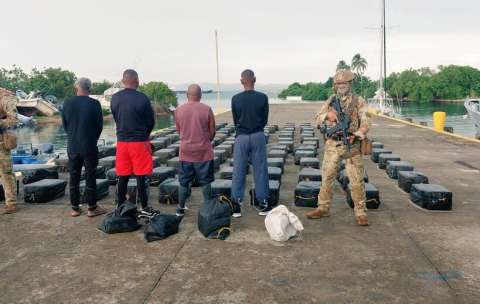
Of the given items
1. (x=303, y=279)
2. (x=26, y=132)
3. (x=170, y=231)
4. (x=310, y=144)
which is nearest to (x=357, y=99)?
(x=303, y=279)

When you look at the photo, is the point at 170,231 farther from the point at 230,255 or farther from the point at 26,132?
the point at 26,132

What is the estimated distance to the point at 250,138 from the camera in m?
5.95

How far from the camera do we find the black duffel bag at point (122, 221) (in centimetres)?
523

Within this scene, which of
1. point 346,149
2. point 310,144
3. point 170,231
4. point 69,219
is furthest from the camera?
point 310,144

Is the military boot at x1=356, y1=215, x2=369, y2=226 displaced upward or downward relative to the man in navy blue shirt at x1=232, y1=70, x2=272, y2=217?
downward

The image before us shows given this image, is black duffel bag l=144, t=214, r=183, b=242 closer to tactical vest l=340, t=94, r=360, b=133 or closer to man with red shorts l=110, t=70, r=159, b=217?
man with red shorts l=110, t=70, r=159, b=217

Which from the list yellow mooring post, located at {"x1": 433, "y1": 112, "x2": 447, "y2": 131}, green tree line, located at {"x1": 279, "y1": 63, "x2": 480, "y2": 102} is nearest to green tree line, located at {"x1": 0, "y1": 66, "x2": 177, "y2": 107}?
green tree line, located at {"x1": 279, "y1": 63, "x2": 480, "y2": 102}

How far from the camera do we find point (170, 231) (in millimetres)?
5145

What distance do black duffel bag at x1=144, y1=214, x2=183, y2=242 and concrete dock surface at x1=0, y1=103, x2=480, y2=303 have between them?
108 mm

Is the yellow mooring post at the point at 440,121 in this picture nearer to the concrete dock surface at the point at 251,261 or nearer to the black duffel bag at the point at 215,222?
the concrete dock surface at the point at 251,261

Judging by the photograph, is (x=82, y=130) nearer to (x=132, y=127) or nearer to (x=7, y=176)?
(x=132, y=127)

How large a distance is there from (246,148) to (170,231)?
69.8 inches

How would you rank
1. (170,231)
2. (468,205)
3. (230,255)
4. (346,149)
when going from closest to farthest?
(230,255)
(170,231)
(346,149)
(468,205)

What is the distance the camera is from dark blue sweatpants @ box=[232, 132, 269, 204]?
596 cm
